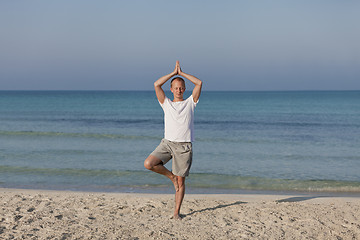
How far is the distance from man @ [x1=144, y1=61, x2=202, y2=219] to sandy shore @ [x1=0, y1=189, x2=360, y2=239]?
827 mm

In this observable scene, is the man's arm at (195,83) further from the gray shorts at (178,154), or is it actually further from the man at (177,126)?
the gray shorts at (178,154)

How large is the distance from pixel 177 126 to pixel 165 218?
144 cm

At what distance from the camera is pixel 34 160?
11.8m

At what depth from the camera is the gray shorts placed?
5336mm

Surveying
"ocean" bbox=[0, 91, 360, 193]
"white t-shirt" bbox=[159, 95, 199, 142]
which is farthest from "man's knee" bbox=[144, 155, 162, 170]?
"ocean" bbox=[0, 91, 360, 193]

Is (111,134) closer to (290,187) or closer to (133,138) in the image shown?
(133,138)

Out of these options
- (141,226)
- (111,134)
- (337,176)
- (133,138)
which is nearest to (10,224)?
(141,226)

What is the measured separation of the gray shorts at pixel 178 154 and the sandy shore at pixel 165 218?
0.78 m

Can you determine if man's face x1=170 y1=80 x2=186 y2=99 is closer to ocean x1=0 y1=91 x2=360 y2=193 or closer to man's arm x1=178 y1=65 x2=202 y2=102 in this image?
man's arm x1=178 y1=65 x2=202 y2=102

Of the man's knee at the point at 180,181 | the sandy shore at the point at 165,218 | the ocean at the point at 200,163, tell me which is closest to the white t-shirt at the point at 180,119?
the man's knee at the point at 180,181

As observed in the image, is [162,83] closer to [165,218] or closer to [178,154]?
[178,154]

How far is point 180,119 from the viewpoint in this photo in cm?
520

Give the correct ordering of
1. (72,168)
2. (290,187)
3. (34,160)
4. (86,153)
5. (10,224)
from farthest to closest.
A: (86,153) → (34,160) → (72,168) → (290,187) → (10,224)

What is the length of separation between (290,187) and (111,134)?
37.2ft
